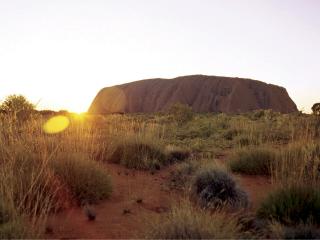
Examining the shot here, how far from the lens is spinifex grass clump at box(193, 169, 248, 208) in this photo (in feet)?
17.9

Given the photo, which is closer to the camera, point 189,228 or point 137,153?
point 189,228

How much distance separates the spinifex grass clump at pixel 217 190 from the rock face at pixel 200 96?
59011 millimetres

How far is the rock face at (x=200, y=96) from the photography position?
230 feet

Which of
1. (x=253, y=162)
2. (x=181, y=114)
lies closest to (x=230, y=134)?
(x=253, y=162)

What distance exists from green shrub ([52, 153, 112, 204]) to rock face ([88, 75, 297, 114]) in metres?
59.2

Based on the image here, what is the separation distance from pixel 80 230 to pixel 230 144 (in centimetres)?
868

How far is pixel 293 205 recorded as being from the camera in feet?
15.4

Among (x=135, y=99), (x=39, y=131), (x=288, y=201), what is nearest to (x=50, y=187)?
(x=39, y=131)

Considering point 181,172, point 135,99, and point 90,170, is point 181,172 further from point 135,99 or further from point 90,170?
point 135,99

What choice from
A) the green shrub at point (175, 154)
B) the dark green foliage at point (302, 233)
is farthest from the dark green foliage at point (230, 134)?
the dark green foliage at point (302, 233)

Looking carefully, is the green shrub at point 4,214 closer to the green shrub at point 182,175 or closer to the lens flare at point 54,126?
the lens flare at point 54,126

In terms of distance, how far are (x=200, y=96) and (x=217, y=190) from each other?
6711 centimetres

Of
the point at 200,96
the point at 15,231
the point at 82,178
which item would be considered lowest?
the point at 15,231

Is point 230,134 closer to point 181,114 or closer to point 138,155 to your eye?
point 138,155
